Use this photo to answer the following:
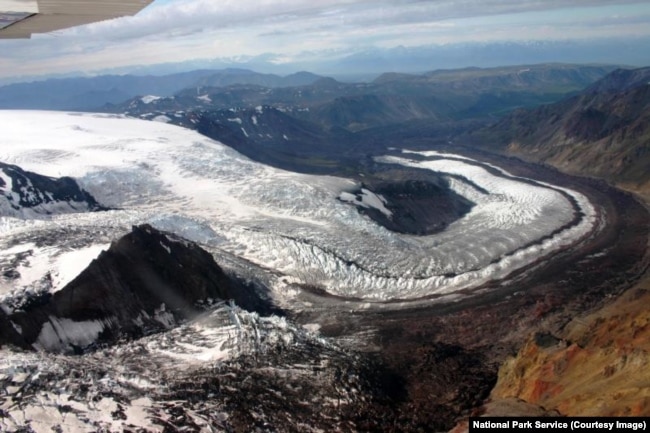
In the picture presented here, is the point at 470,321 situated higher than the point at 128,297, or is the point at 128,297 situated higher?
the point at 128,297

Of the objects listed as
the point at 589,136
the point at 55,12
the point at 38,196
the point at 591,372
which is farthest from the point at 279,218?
the point at 589,136

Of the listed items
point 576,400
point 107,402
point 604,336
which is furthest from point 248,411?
point 604,336

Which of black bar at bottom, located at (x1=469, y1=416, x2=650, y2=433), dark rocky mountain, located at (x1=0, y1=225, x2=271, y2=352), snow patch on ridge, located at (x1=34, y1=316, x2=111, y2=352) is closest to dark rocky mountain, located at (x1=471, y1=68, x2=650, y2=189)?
dark rocky mountain, located at (x1=0, y1=225, x2=271, y2=352)

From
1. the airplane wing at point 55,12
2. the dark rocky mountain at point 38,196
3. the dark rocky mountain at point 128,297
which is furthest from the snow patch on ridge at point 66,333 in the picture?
the dark rocky mountain at point 38,196

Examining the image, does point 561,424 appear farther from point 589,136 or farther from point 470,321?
point 589,136

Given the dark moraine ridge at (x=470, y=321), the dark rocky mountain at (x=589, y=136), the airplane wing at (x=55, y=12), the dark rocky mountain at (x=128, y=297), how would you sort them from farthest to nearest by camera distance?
1. the dark rocky mountain at (x=589, y=136)
2. the dark rocky mountain at (x=128, y=297)
3. the dark moraine ridge at (x=470, y=321)
4. the airplane wing at (x=55, y=12)

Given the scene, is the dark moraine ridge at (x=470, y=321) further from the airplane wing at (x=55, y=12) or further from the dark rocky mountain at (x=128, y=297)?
the airplane wing at (x=55, y=12)

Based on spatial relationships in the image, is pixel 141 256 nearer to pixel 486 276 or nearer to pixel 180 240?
pixel 180 240
